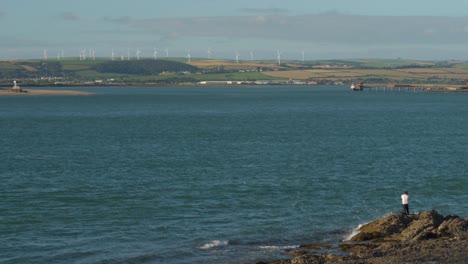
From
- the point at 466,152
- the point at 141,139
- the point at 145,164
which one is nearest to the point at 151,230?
the point at 145,164

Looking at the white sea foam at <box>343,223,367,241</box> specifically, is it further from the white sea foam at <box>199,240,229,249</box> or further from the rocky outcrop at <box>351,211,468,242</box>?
the white sea foam at <box>199,240,229,249</box>

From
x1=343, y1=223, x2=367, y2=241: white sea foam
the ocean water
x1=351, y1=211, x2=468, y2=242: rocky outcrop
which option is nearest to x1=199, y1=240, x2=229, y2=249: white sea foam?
the ocean water

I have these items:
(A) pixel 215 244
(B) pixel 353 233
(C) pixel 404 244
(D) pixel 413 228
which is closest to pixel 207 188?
(B) pixel 353 233

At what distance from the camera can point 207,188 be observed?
47344 mm

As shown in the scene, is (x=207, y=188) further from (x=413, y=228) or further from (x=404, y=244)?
(x=404, y=244)

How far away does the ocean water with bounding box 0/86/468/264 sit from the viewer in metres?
33.3

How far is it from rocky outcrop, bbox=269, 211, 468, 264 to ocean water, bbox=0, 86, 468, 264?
1.60m

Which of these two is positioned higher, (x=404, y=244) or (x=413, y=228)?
(x=413, y=228)

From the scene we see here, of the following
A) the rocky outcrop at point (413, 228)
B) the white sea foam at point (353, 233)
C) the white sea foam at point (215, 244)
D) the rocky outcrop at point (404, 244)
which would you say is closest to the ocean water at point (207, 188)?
the white sea foam at point (215, 244)

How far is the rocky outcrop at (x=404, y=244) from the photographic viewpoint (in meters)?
28.5

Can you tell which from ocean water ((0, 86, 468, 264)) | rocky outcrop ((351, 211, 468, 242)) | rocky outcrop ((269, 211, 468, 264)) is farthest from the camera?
ocean water ((0, 86, 468, 264))

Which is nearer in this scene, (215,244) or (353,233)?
(215,244)

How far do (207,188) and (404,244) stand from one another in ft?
60.3

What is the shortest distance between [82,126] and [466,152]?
52232 mm
